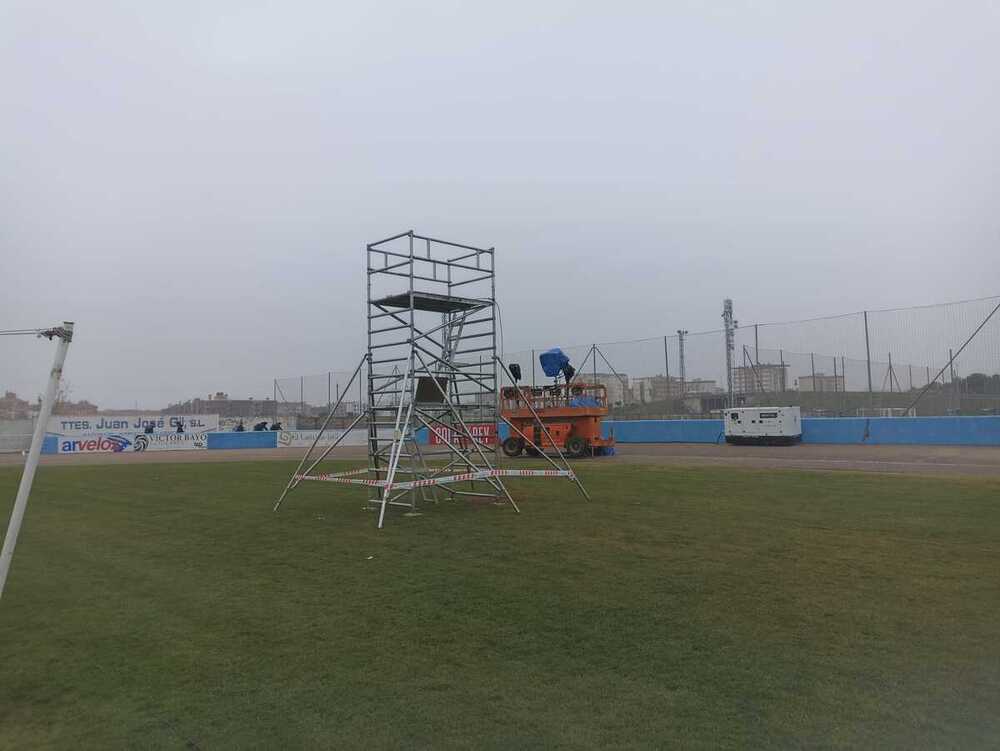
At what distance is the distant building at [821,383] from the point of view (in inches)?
1083

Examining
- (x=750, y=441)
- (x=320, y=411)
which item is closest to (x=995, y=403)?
(x=750, y=441)

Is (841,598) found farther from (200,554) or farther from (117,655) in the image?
(200,554)

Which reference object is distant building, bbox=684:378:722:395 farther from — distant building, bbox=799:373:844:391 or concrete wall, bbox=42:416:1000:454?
distant building, bbox=799:373:844:391

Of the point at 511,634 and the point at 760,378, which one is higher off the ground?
the point at 760,378

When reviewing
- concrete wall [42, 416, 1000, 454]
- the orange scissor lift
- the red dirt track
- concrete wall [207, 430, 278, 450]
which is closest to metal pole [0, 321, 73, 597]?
the red dirt track

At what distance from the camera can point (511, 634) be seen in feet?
14.5

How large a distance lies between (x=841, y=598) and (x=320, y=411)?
1694 inches

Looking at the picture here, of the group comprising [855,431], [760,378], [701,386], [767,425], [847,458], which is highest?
[760,378]

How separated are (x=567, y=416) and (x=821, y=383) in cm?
1188

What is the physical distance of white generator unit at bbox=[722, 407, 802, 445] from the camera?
26203mm

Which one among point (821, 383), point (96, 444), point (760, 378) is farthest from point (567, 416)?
point (96, 444)

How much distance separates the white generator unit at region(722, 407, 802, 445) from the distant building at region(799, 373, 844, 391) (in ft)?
6.09

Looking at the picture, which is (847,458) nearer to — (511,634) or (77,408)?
(511,634)

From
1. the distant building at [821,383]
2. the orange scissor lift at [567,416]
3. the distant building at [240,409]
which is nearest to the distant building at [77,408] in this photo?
the distant building at [240,409]
